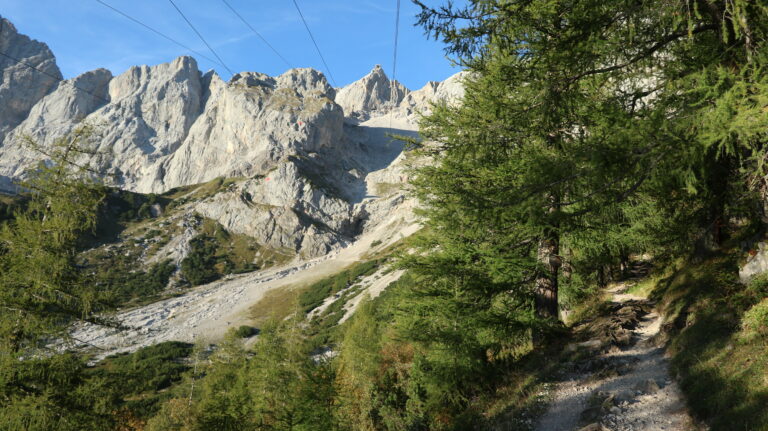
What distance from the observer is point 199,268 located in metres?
106

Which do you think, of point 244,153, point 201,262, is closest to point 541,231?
point 201,262

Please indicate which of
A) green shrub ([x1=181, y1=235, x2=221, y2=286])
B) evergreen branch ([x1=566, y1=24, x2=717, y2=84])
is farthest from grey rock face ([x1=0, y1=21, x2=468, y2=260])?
evergreen branch ([x1=566, y1=24, x2=717, y2=84])

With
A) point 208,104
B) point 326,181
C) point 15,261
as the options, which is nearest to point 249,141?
point 326,181

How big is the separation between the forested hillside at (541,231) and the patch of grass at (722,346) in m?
0.04

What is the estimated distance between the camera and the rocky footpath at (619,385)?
6484 mm

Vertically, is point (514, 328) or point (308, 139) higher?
point (308, 139)

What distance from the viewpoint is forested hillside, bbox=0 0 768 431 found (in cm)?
440

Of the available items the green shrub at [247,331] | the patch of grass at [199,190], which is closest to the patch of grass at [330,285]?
the green shrub at [247,331]

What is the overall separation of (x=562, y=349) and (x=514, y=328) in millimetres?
2199

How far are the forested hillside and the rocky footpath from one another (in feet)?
0.40

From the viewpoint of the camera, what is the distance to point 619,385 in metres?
7.79

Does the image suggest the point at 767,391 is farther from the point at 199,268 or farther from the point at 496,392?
the point at 199,268

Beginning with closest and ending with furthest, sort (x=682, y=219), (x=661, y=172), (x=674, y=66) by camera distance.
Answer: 1. (x=661, y=172)
2. (x=674, y=66)
3. (x=682, y=219)

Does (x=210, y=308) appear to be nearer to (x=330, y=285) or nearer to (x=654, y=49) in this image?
(x=330, y=285)
